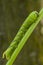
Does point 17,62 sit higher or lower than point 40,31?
lower

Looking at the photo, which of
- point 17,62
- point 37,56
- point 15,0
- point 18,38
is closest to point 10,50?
point 18,38

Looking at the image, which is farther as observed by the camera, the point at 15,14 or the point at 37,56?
the point at 37,56

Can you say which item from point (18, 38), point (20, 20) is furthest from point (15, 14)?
point (18, 38)

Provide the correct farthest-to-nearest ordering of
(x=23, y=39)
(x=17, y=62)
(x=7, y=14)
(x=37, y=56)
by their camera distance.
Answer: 1. (x=37, y=56)
2. (x=7, y=14)
3. (x=17, y=62)
4. (x=23, y=39)

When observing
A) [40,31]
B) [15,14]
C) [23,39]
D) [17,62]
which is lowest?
[23,39]

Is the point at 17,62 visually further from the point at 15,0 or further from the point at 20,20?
the point at 15,0

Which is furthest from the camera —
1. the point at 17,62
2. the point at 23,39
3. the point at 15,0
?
the point at 15,0

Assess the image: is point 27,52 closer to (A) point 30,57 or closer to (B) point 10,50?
(A) point 30,57
